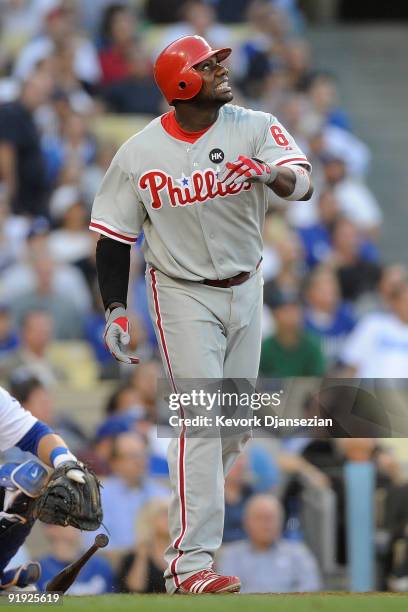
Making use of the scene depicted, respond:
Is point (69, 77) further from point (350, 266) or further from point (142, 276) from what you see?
point (350, 266)

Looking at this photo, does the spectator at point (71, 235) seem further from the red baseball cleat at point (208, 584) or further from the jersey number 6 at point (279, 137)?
the red baseball cleat at point (208, 584)

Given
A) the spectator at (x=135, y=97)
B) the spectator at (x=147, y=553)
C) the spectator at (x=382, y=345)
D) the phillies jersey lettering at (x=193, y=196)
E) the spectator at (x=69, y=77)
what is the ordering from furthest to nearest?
the spectator at (x=135, y=97) → the spectator at (x=69, y=77) → the spectator at (x=382, y=345) → the spectator at (x=147, y=553) → the phillies jersey lettering at (x=193, y=196)

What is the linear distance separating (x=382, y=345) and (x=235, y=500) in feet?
8.73

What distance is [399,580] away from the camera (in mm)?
7930

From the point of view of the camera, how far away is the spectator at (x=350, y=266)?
11867 mm

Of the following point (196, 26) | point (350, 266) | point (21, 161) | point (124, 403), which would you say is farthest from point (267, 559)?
point (196, 26)

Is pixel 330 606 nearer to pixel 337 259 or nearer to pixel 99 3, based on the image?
pixel 337 259

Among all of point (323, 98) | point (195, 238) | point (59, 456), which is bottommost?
point (59, 456)

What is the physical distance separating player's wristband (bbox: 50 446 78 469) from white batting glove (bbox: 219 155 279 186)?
1.17 meters

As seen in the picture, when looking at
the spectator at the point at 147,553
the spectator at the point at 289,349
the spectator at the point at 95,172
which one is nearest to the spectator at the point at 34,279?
the spectator at the point at 95,172

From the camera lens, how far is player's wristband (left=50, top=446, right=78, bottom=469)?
17.7ft

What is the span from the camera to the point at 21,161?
11.4m

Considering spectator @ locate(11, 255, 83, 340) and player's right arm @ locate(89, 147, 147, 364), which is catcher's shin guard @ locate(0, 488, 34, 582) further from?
spectator @ locate(11, 255, 83, 340)

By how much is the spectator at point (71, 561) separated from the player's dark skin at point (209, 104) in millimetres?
2589
